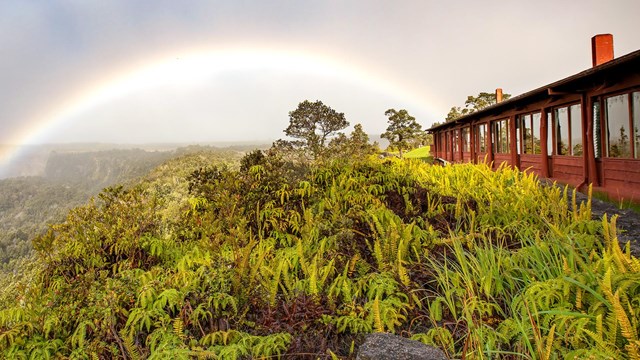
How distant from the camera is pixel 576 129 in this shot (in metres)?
11.5

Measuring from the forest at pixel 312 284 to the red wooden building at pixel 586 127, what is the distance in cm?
561

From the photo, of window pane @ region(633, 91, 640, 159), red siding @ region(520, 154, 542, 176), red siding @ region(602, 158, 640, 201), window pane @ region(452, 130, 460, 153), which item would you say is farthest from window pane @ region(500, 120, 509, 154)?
window pane @ region(452, 130, 460, 153)

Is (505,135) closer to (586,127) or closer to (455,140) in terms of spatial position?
(586,127)

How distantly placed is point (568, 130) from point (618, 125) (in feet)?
7.91

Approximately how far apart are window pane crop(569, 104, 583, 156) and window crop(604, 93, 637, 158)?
130 centimetres

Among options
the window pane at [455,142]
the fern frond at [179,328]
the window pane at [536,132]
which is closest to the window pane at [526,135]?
the window pane at [536,132]

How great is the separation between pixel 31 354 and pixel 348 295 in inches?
92.2

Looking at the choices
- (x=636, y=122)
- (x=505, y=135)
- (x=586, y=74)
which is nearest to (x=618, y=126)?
(x=636, y=122)

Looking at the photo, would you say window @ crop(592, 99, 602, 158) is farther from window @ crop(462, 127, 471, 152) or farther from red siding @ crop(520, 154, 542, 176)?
window @ crop(462, 127, 471, 152)

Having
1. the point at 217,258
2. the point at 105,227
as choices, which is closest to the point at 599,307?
the point at 217,258

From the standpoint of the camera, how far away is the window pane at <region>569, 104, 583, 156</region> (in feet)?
36.8

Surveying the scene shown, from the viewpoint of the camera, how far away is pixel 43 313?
2.95 meters

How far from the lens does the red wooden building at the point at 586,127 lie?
350 inches

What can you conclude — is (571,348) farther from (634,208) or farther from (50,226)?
(634,208)
